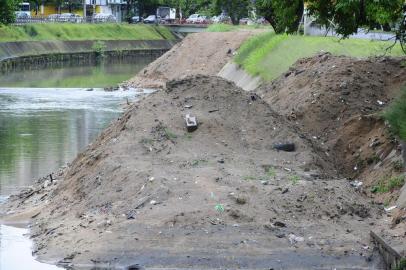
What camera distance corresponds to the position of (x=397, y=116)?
66.6ft

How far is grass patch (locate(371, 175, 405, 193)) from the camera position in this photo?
61.3 ft

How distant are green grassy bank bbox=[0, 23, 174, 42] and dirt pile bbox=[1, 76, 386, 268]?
6683cm

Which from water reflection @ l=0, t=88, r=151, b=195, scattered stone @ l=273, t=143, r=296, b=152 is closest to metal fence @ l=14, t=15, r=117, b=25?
water reflection @ l=0, t=88, r=151, b=195

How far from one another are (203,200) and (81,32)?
88734mm

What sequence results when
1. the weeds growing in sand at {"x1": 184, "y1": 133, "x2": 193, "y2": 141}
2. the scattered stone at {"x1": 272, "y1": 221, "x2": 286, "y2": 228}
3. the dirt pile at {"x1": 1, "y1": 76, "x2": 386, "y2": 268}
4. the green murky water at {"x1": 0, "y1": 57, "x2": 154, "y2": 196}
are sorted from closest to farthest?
the dirt pile at {"x1": 1, "y1": 76, "x2": 386, "y2": 268}
the scattered stone at {"x1": 272, "y1": 221, "x2": 286, "y2": 228}
the weeds growing in sand at {"x1": 184, "y1": 133, "x2": 193, "y2": 141}
the green murky water at {"x1": 0, "y1": 57, "x2": 154, "y2": 196}

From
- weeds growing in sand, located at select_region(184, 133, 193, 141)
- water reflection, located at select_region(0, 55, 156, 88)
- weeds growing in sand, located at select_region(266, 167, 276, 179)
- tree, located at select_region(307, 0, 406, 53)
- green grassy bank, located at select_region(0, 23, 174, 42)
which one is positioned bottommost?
water reflection, located at select_region(0, 55, 156, 88)

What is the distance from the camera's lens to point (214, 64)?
2586 inches

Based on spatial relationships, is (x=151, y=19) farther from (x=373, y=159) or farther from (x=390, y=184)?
(x=390, y=184)

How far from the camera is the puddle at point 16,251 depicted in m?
A: 15.9

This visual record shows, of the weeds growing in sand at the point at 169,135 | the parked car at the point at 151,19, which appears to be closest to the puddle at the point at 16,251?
the weeds growing in sand at the point at 169,135

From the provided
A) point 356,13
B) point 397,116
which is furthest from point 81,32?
point 356,13

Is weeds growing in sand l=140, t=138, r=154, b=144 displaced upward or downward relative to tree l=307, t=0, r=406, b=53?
downward

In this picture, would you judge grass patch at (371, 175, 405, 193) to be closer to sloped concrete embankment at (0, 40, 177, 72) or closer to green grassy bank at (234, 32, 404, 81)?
green grassy bank at (234, 32, 404, 81)

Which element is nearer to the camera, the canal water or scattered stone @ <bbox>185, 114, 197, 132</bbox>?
the canal water
